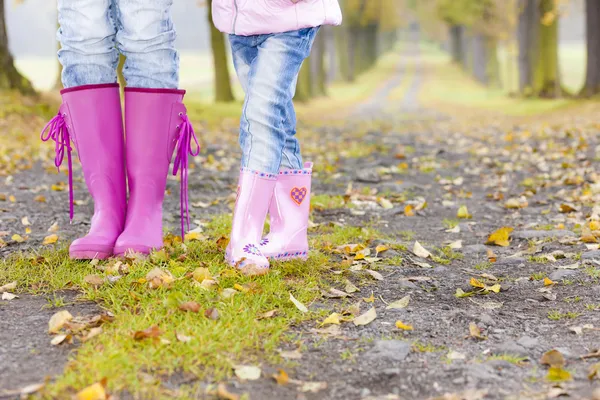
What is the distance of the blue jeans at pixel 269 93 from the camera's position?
10.1 ft

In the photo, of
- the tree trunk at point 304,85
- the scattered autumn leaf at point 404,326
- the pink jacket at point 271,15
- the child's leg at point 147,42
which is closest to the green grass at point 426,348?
the scattered autumn leaf at point 404,326

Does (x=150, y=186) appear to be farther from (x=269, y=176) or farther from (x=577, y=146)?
(x=577, y=146)

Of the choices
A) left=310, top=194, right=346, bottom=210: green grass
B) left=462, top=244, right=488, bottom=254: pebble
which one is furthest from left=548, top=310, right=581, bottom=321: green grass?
left=310, top=194, right=346, bottom=210: green grass

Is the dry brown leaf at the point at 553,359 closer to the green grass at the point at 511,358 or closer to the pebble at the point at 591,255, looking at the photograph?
the green grass at the point at 511,358

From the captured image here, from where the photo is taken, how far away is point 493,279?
10.9ft

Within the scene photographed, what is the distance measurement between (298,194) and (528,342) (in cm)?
131

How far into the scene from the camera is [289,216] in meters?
3.33

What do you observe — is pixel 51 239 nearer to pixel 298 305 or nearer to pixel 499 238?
pixel 298 305

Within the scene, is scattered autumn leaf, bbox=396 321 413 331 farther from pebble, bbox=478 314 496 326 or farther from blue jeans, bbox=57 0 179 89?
blue jeans, bbox=57 0 179 89

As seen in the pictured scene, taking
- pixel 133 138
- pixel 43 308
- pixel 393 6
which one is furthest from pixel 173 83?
pixel 393 6

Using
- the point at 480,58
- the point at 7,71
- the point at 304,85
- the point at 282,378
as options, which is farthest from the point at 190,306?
the point at 480,58

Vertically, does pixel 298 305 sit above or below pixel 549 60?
below

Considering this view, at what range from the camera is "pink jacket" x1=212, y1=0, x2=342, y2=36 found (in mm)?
3033

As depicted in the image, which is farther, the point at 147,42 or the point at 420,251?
the point at 420,251
